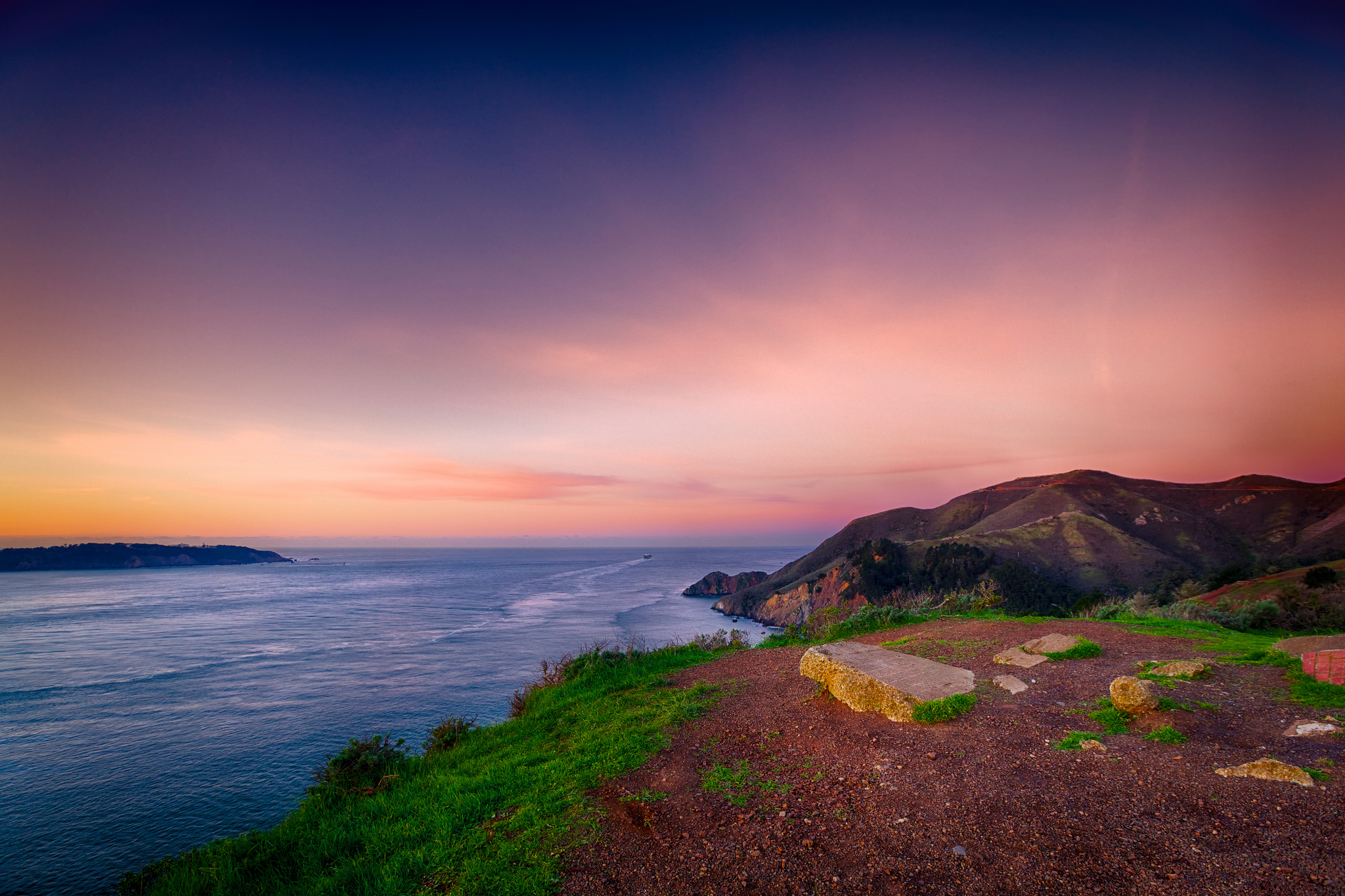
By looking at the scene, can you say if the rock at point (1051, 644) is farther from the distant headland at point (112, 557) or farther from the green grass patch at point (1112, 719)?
the distant headland at point (112, 557)

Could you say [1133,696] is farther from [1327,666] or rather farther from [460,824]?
[460,824]

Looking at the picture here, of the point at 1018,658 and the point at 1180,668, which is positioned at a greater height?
the point at 1180,668

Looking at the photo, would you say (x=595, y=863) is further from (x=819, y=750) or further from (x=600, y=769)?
(x=819, y=750)

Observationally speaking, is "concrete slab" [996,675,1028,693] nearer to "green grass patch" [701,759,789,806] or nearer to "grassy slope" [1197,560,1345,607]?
"green grass patch" [701,759,789,806]

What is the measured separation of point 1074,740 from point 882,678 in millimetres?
2271

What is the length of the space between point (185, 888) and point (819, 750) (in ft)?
24.8

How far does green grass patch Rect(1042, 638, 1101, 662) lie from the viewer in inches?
352

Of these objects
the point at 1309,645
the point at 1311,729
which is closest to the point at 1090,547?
the point at 1309,645

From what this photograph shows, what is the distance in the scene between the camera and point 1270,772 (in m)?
4.50

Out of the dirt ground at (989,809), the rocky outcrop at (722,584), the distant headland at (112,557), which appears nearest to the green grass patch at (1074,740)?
the dirt ground at (989,809)

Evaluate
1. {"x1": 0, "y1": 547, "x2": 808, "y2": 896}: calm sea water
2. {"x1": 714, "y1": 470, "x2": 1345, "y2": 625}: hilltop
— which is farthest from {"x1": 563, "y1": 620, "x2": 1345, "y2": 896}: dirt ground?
{"x1": 714, "y1": 470, "x2": 1345, "y2": 625}: hilltop

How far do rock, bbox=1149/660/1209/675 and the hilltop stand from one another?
25583 mm

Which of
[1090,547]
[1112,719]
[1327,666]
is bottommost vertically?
[1090,547]

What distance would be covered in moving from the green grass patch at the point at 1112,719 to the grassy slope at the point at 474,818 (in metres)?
2.16
